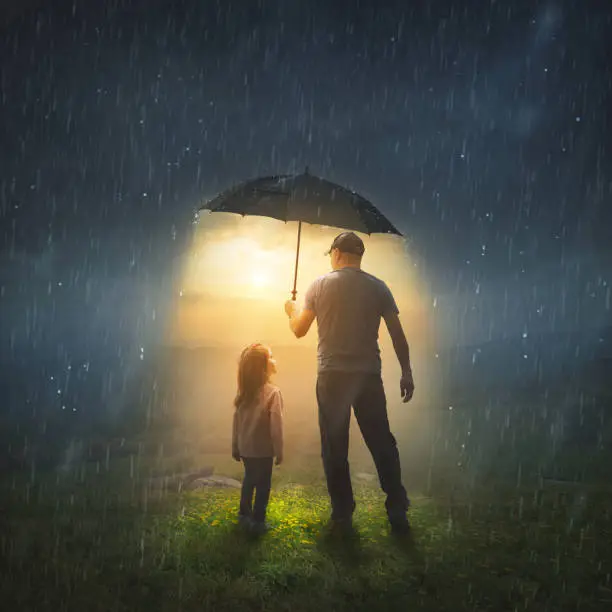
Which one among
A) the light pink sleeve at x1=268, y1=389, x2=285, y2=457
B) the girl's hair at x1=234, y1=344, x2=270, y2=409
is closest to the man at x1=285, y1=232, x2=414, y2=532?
the light pink sleeve at x1=268, y1=389, x2=285, y2=457

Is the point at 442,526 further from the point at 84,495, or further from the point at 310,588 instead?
the point at 84,495

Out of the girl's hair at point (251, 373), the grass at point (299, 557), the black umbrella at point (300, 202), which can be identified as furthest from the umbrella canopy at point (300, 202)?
the grass at point (299, 557)

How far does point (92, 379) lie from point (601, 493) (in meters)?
89.5

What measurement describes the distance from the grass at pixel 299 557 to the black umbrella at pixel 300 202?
2.99 metres

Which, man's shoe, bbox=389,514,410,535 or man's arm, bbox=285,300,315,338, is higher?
man's arm, bbox=285,300,315,338

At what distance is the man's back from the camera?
559 cm

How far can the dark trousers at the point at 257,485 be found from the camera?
5.70 metres

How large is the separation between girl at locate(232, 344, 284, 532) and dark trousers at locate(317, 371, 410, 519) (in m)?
0.56

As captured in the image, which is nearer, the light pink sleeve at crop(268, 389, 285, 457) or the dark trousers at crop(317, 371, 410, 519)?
the dark trousers at crop(317, 371, 410, 519)

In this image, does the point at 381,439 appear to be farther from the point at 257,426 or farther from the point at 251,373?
the point at 251,373

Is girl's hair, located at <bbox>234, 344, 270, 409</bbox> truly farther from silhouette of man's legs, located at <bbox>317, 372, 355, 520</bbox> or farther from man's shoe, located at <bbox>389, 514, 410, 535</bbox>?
man's shoe, located at <bbox>389, 514, 410, 535</bbox>

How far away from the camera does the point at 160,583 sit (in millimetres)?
4203

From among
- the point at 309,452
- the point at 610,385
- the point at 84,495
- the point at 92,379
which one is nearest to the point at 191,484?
the point at 84,495

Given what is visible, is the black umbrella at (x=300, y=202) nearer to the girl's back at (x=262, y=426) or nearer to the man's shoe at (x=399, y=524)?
the girl's back at (x=262, y=426)
